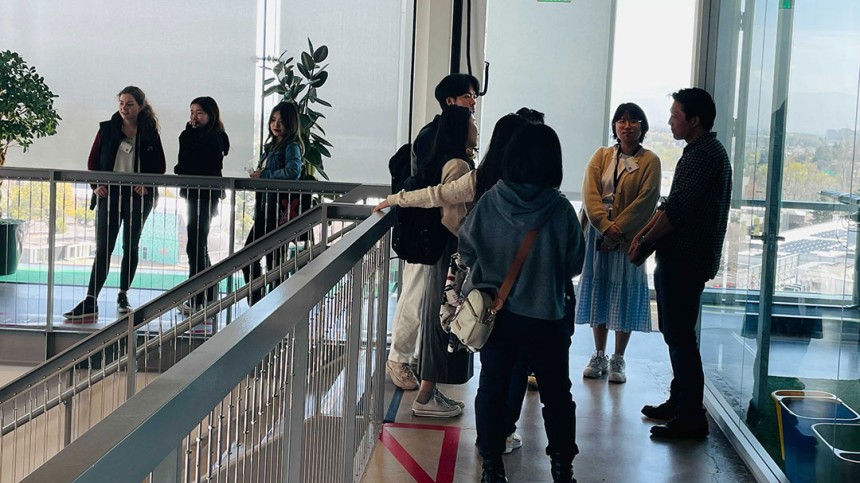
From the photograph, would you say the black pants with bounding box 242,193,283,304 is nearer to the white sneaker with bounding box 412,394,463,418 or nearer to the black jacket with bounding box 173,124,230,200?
the black jacket with bounding box 173,124,230,200

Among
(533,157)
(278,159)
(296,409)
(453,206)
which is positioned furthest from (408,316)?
(296,409)

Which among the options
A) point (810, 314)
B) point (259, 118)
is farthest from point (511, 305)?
point (259, 118)

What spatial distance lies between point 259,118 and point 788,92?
5772mm

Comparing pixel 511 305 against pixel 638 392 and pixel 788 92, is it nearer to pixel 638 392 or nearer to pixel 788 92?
pixel 788 92

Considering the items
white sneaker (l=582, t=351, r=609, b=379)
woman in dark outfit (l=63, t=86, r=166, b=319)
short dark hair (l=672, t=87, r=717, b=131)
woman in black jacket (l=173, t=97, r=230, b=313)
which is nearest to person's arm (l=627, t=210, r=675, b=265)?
short dark hair (l=672, t=87, r=717, b=131)

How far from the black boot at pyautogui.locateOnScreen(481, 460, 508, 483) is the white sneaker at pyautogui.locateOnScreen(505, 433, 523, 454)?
560 mm

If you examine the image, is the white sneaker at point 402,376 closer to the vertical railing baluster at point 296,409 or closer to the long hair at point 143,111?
the vertical railing baluster at point 296,409

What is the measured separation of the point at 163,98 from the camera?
8.75m

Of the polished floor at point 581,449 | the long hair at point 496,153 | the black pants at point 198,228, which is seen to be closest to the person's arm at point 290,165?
the black pants at point 198,228

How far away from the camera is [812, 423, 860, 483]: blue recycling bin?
2.84 meters

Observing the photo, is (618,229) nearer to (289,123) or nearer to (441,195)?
(441,195)

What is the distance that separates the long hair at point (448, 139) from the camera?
13.9 feet

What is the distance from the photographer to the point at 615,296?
17.8 feet

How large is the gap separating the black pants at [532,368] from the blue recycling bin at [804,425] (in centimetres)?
80
